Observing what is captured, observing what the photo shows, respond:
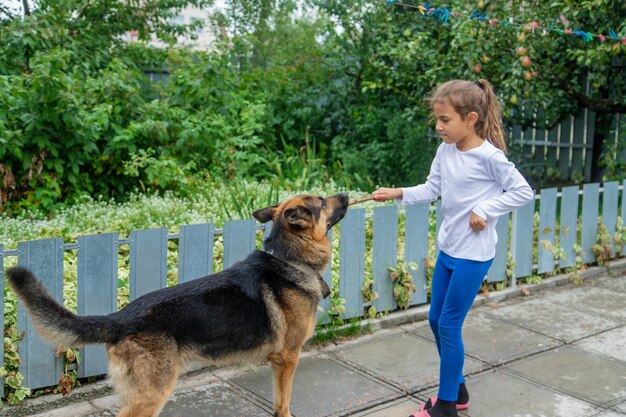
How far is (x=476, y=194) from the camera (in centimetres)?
375

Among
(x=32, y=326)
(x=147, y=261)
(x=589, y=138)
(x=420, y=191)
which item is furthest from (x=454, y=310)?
(x=589, y=138)

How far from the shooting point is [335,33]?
1094cm

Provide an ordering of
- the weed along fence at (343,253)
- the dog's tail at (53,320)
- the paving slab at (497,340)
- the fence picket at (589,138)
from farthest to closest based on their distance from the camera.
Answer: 1. the fence picket at (589,138)
2. the paving slab at (497,340)
3. the weed along fence at (343,253)
4. the dog's tail at (53,320)

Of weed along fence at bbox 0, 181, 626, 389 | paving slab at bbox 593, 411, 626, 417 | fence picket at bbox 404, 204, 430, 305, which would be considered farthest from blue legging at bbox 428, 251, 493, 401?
fence picket at bbox 404, 204, 430, 305

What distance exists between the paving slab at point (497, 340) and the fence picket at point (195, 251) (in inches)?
76.5

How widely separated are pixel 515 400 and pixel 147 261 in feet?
8.38

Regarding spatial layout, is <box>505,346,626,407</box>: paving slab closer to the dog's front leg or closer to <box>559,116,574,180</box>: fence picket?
the dog's front leg

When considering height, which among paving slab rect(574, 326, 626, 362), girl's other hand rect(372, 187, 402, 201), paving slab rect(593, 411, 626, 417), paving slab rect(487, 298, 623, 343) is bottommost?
paving slab rect(593, 411, 626, 417)

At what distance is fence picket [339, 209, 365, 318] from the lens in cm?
547

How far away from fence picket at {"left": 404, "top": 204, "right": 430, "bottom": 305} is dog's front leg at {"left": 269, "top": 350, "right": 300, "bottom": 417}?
2.38 m

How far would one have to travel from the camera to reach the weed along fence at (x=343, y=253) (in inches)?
162

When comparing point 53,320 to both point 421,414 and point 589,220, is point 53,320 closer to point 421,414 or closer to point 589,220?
point 421,414

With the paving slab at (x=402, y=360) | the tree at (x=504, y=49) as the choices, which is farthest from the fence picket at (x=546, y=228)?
the paving slab at (x=402, y=360)

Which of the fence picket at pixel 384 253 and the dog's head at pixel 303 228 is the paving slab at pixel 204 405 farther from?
the fence picket at pixel 384 253
